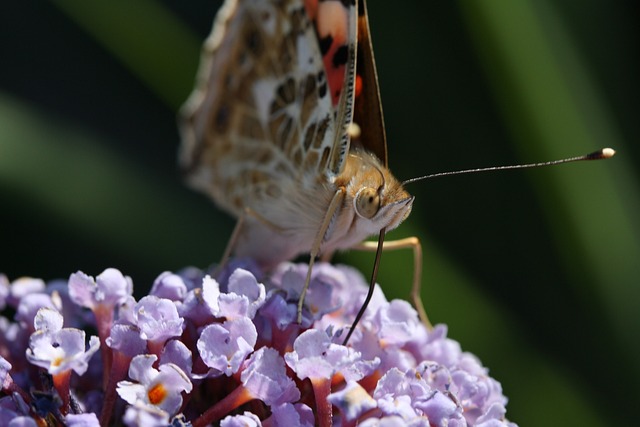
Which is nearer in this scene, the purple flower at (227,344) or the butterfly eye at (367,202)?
the purple flower at (227,344)

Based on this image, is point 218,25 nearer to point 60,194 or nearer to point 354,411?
point 60,194

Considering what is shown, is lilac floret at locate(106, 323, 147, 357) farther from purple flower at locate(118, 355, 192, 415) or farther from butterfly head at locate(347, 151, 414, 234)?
butterfly head at locate(347, 151, 414, 234)

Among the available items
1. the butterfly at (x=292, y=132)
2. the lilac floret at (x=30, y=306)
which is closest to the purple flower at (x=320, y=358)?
the butterfly at (x=292, y=132)

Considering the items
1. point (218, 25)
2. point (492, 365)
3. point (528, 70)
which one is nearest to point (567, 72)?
point (528, 70)

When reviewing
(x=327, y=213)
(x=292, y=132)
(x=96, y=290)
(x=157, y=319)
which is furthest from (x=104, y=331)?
(x=292, y=132)

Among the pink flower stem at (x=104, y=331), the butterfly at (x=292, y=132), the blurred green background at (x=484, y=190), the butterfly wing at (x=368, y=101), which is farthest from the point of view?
the blurred green background at (x=484, y=190)

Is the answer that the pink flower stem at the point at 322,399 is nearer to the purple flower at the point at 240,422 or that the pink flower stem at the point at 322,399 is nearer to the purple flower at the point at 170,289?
the purple flower at the point at 240,422

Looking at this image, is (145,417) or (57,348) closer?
(145,417)

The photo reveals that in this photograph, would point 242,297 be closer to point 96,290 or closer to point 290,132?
point 96,290
